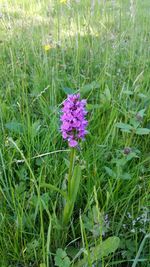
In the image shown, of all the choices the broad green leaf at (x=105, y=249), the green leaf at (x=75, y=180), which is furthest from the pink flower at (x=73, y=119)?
the broad green leaf at (x=105, y=249)

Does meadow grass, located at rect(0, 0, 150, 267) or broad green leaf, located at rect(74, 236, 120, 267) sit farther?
meadow grass, located at rect(0, 0, 150, 267)

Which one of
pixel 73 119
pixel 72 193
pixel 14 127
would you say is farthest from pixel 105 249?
pixel 14 127

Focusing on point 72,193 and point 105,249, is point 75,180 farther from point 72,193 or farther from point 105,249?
point 105,249

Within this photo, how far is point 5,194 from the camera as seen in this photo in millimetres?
1039

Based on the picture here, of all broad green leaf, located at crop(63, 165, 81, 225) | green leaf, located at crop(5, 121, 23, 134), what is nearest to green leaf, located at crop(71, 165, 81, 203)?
broad green leaf, located at crop(63, 165, 81, 225)

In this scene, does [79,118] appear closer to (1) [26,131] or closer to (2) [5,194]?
(2) [5,194]

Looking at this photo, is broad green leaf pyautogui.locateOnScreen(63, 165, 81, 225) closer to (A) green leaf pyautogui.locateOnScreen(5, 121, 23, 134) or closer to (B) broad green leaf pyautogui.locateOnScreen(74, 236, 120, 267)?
(B) broad green leaf pyautogui.locateOnScreen(74, 236, 120, 267)

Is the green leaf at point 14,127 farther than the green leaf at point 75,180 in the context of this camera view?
Yes

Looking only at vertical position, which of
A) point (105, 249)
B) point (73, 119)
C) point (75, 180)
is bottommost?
point (105, 249)

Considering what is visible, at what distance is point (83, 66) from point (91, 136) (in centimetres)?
84

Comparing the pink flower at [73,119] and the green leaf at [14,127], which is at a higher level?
the pink flower at [73,119]

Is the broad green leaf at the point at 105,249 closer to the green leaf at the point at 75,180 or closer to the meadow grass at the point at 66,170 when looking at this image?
the meadow grass at the point at 66,170

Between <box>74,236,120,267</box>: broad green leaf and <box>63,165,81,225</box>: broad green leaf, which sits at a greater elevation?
<box>63,165,81,225</box>: broad green leaf

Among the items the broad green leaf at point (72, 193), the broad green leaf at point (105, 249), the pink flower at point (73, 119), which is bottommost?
the broad green leaf at point (105, 249)
